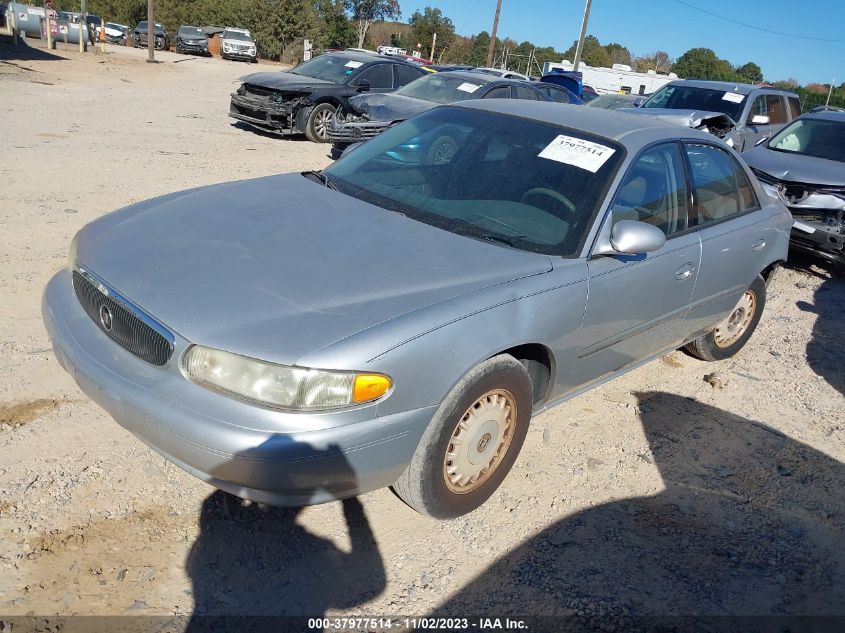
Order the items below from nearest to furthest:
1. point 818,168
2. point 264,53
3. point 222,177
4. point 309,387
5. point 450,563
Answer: point 309,387
point 450,563
point 818,168
point 222,177
point 264,53

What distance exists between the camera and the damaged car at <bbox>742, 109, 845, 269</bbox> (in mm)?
7305

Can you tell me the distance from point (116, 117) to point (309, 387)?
11.9m

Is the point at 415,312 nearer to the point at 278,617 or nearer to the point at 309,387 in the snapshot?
the point at 309,387

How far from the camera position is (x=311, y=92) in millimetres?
12094

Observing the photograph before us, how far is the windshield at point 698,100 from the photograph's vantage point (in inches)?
433

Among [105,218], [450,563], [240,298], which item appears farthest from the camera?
[105,218]

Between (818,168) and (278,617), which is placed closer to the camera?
(278,617)

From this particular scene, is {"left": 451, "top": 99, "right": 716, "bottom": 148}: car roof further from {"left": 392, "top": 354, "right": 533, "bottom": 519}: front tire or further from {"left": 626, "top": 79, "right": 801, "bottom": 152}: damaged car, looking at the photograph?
{"left": 626, "top": 79, "right": 801, "bottom": 152}: damaged car

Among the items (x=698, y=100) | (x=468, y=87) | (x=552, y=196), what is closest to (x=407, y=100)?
(x=468, y=87)

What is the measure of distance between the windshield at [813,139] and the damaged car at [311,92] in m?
6.50

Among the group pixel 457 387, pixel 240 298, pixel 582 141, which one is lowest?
pixel 457 387

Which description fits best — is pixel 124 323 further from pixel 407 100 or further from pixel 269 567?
pixel 407 100

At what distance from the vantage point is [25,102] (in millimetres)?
→ 12992

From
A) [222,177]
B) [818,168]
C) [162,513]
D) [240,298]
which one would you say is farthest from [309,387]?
[818,168]
